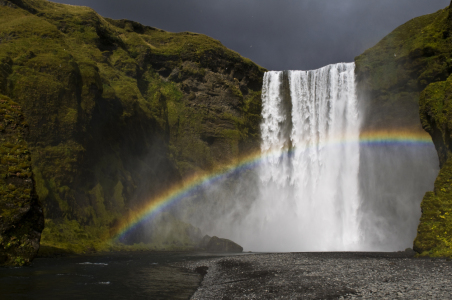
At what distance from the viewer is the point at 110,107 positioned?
4344 centimetres

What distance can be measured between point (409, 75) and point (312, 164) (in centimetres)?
1683

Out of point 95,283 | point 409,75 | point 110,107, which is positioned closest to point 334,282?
point 95,283

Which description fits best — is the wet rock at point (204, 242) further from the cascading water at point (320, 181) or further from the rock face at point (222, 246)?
the cascading water at point (320, 181)

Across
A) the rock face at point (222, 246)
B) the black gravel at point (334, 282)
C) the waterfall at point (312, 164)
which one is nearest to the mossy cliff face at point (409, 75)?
the waterfall at point (312, 164)

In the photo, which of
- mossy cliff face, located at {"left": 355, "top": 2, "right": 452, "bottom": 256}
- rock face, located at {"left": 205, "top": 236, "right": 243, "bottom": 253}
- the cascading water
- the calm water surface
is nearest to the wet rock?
rock face, located at {"left": 205, "top": 236, "right": 243, "bottom": 253}

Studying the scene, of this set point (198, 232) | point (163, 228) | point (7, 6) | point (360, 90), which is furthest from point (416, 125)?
point (7, 6)

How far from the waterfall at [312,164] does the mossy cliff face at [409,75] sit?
2.71m

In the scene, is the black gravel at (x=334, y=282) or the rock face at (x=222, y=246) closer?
the black gravel at (x=334, y=282)

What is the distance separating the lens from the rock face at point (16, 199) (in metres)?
15.4

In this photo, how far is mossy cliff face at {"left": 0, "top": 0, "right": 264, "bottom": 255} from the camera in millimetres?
34062

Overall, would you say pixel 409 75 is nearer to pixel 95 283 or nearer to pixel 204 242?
pixel 204 242

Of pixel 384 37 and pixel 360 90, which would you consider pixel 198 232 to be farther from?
pixel 384 37

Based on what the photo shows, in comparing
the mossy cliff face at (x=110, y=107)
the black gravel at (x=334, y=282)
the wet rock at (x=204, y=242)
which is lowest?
the wet rock at (x=204, y=242)

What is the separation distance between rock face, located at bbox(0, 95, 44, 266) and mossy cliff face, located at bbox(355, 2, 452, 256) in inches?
1110
